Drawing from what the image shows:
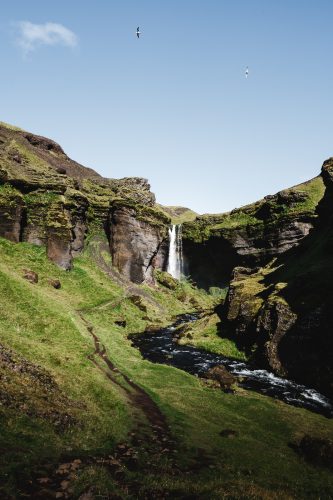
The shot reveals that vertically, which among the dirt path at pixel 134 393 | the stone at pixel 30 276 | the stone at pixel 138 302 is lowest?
the dirt path at pixel 134 393

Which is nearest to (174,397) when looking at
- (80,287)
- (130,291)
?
(80,287)

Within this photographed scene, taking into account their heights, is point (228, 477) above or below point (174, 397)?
above

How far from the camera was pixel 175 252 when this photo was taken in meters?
141

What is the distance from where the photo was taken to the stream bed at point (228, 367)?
41.3 metres

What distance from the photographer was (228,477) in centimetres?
2008

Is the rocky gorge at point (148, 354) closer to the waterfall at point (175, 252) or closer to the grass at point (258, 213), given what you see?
the grass at point (258, 213)

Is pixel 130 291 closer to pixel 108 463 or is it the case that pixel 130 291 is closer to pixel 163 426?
pixel 163 426

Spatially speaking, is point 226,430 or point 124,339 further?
point 124,339

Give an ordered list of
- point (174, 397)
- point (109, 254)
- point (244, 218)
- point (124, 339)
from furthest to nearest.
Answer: point (244, 218)
point (109, 254)
point (124, 339)
point (174, 397)

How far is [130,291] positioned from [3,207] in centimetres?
3762

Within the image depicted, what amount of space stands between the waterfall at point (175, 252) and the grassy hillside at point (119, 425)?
79.0 metres

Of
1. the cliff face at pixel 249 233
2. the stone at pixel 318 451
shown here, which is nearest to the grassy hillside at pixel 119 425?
the stone at pixel 318 451

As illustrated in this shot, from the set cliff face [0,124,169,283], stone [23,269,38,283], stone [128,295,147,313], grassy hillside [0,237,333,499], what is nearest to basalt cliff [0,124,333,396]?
cliff face [0,124,169,283]

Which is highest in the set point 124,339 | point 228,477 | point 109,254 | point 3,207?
point 3,207
